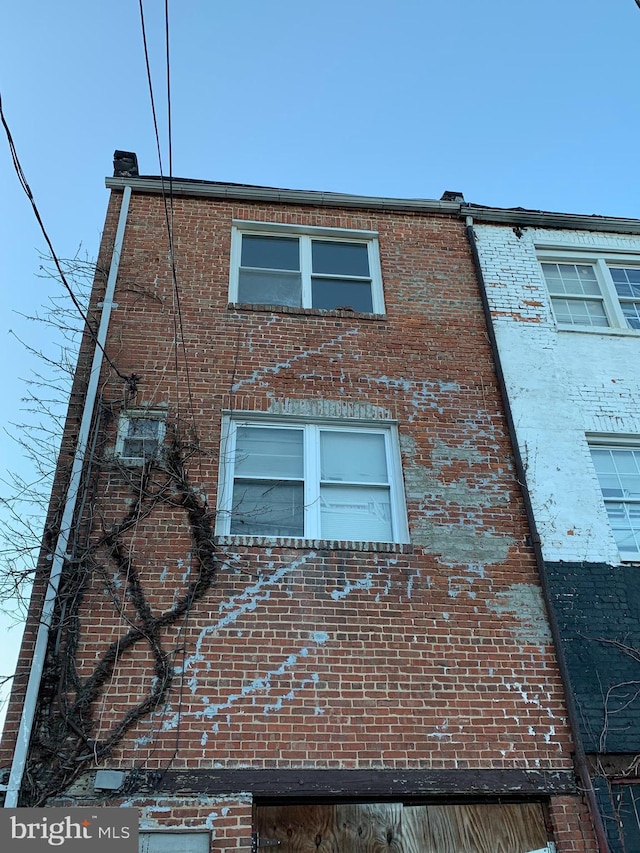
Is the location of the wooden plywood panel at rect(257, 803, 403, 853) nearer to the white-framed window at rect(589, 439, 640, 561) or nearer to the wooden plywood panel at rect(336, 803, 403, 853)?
the wooden plywood panel at rect(336, 803, 403, 853)

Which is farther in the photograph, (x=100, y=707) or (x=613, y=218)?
(x=613, y=218)

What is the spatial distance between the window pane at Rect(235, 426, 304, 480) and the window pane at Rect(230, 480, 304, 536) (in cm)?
13

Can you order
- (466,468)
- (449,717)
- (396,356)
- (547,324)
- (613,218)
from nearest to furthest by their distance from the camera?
(449,717), (466,468), (396,356), (547,324), (613,218)

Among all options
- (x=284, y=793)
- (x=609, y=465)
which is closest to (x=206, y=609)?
(x=284, y=793)

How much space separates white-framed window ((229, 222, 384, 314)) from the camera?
360 inches

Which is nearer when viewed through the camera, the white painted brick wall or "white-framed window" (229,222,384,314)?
the white painted brick wall

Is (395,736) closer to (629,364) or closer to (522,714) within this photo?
(522,714)

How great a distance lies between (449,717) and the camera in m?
6.20

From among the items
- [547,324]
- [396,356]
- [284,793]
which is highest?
[547,324]

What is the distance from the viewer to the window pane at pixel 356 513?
7.28 metres

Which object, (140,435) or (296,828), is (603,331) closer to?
(140,435)

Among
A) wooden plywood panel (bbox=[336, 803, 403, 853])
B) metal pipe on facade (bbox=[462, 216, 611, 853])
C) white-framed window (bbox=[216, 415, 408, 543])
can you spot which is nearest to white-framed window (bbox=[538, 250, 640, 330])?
metal pipe on facade (bbox=[462, 216, 611, 853])

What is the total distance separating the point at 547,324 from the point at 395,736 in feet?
18.2

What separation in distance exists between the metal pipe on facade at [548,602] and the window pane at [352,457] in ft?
4.92
